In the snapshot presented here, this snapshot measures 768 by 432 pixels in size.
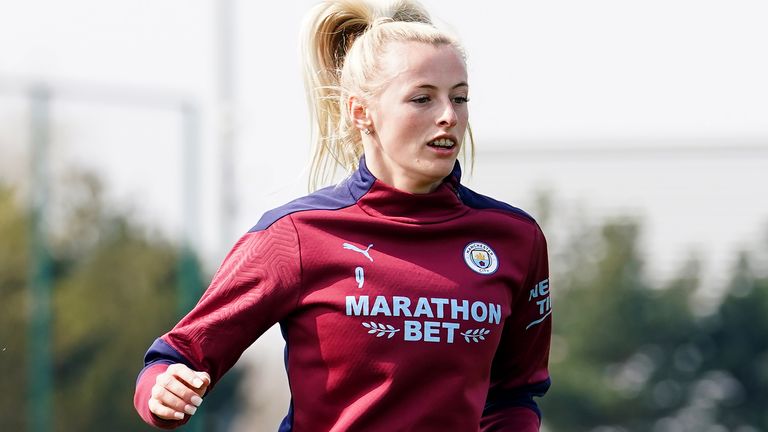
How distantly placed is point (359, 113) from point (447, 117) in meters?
0.25

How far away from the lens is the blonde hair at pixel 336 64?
109 inches

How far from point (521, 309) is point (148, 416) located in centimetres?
77

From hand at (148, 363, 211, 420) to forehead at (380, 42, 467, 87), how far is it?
2.22ft

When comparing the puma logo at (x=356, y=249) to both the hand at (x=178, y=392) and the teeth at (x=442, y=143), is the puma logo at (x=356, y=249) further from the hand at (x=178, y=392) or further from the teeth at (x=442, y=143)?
the hand at (x=178, y=392)

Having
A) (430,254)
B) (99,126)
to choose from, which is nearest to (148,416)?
(430,254)

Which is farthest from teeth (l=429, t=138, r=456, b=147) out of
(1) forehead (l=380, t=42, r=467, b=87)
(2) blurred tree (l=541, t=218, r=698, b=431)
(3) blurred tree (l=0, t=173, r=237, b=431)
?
(3) blurred tree (l=0, t=173, r=237, b=431)

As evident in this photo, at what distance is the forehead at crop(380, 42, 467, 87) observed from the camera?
8.38ft

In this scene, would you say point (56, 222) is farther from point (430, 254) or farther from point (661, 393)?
point (430, 254)

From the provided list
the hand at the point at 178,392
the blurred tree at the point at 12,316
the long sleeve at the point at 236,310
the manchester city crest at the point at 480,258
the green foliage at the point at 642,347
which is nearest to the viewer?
the hand at the point at 178,392

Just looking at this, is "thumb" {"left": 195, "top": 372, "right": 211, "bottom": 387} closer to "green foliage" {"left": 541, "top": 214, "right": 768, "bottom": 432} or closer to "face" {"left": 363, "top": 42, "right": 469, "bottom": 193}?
"face" {"left": 363, "top": 42, "right": 469, "bottom": 193}

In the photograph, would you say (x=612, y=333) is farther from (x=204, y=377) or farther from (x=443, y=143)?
(x=204, y=377)

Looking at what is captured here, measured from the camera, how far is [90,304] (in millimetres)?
8242

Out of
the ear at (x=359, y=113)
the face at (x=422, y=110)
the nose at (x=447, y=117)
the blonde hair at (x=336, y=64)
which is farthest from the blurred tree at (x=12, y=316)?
the nose at (x=447, y=117)

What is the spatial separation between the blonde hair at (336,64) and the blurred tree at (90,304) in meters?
5.49
